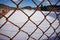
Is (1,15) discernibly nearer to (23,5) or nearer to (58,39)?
(23,5)

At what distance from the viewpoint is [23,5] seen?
656 millimetres

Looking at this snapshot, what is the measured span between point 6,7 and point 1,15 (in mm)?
47

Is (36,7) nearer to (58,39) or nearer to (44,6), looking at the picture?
(44,6)

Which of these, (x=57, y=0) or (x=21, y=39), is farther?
(x=21, y=39)

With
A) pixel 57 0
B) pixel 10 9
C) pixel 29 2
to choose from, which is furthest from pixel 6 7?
pixel 57 0

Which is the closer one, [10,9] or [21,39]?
[10,9]

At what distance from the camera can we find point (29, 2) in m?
0.67

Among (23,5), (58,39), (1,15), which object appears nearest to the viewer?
(1,15)

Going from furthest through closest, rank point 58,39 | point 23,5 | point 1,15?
point 58,39, point 23,5, point 1,15

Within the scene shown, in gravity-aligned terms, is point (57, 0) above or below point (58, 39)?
above

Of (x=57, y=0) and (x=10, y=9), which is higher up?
(x=57, y=0)

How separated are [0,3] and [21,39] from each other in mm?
326

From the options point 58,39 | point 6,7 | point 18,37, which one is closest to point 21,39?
point 18,37

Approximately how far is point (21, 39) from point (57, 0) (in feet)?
1.02
